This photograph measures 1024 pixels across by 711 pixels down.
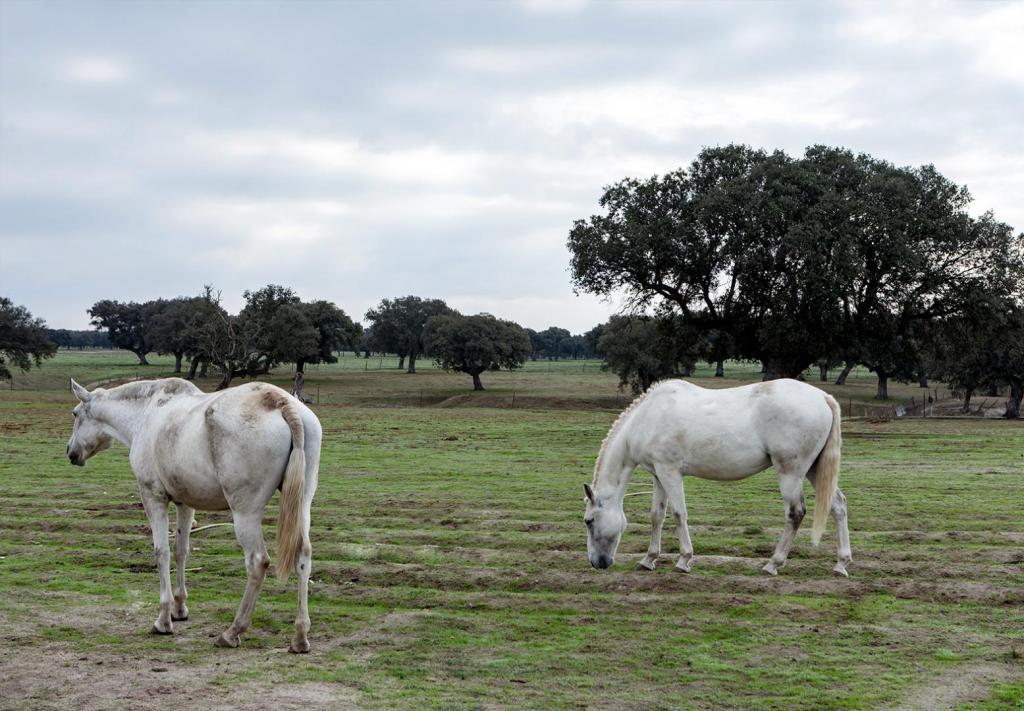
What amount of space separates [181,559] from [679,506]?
5.78 meters

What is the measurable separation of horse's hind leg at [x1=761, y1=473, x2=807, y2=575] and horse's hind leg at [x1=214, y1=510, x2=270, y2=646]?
5824mm

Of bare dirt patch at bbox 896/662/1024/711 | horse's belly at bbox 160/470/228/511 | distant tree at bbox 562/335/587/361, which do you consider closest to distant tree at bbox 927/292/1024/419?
bare dirt patch at bbox 896/662/1024/711

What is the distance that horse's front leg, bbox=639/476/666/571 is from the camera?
11.0 m

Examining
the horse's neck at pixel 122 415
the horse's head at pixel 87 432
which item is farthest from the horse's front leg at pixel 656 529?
the horse's head at pixel 87 432

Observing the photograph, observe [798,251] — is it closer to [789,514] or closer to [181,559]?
[789,514]

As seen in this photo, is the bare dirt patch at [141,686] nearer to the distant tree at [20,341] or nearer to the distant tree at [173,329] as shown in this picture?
the distant tree at [20,341]

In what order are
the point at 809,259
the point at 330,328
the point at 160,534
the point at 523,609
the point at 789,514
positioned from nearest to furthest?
the point at 160,534
the point at 523,609
the point at 789,514
the point at 809,259
the point at 330,328

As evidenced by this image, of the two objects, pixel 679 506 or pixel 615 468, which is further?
pixel 615 468

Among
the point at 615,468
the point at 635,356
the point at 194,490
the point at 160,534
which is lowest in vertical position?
the point at 160,534

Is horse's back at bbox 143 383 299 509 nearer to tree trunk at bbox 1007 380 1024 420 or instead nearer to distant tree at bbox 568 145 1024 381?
distant tree at bbox 568 145 1024 381

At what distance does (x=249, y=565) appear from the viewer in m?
7.94

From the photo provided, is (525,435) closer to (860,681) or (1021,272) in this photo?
(1021,272)

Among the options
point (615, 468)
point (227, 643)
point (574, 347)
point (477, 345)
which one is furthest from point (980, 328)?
point (574, 347)

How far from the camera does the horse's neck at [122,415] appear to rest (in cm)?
941
